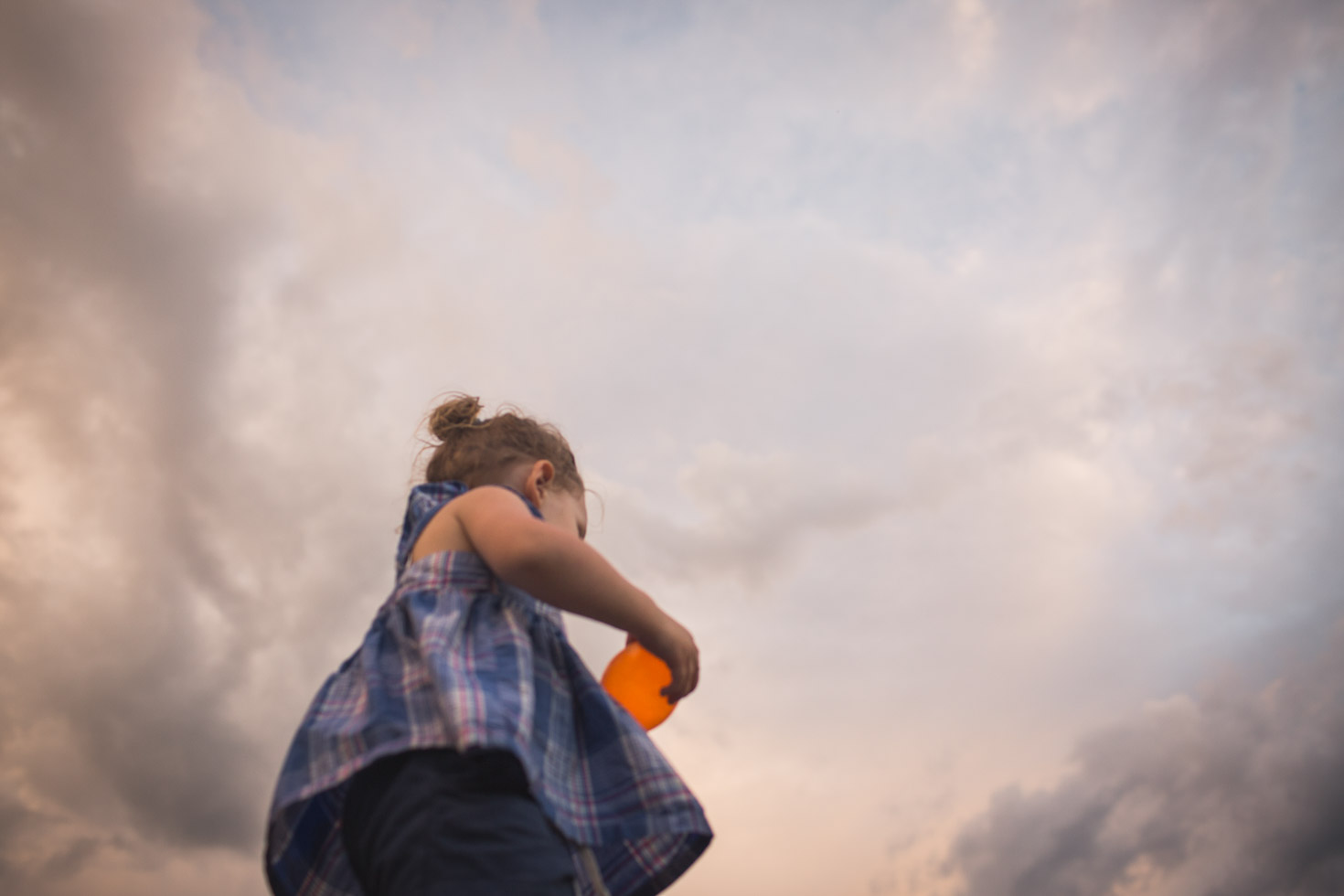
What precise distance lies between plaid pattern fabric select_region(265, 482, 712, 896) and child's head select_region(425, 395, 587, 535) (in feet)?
1.91

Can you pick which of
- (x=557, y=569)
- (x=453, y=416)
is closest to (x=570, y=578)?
(x=557, y=569)

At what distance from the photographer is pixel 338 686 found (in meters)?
2.09

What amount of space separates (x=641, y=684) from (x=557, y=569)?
0.91 m

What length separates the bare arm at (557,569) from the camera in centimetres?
205

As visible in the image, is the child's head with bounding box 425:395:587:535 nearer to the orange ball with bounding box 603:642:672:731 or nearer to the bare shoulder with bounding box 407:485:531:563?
the bare shoulder with bounding box 407:485:531:563

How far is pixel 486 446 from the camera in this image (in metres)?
2.97

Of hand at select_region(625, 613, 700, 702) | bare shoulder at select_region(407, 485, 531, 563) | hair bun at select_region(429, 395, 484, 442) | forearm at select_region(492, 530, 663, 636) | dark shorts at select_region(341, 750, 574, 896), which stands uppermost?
hair bun at select_region(429, 395, 484, 442)

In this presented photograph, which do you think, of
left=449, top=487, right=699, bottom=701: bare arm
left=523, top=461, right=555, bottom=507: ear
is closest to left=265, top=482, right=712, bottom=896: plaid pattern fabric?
left=449, top=487, right=699, bottom=701: bare arm

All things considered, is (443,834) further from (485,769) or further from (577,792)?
(577,792)

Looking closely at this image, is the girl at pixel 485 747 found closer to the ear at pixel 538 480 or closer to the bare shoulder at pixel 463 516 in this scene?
the bare shoulder at pixel 463 516

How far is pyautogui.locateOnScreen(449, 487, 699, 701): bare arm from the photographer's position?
205 cm

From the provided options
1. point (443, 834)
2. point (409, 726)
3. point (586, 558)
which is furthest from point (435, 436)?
point (443, 834)

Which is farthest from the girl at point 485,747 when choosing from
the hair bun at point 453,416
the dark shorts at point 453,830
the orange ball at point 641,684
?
the hair bun at point 453,416

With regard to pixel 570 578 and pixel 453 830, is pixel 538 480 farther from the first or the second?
pixel 453 830
